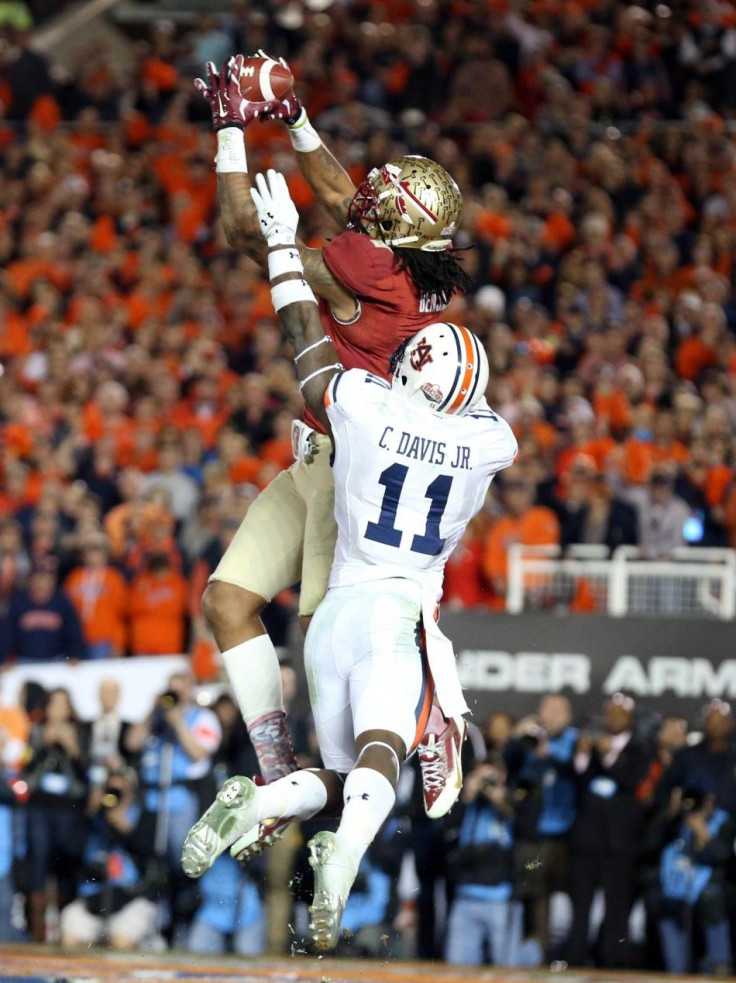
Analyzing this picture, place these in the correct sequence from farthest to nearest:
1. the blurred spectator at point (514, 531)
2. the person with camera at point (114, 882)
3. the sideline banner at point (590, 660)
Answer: the blurred spectator at point (514, 531) < the sideline banner at point (590, 660) < the person with camera at point (114, 882)

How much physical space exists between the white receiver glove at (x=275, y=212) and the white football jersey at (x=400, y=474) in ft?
2.01

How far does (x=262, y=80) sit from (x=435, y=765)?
2682 mm

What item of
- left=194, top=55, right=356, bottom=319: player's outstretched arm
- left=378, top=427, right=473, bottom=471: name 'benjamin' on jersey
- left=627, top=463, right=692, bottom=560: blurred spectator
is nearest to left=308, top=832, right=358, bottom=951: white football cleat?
left=378, top=427, right=473, bottom=471: name 'benjamin' on jersey

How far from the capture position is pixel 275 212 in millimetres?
6902

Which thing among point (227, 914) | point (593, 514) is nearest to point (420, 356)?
point (227, 914)

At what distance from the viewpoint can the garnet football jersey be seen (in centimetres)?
694

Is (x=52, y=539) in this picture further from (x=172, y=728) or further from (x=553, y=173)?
(x=553, y=173)

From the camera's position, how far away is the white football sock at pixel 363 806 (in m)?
6.24

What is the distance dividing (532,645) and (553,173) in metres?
6.38

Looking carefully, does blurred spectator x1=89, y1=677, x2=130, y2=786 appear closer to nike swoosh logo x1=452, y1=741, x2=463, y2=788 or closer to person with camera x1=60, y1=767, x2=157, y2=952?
person with camera x1=60, y1=767, x2=157, y2=952

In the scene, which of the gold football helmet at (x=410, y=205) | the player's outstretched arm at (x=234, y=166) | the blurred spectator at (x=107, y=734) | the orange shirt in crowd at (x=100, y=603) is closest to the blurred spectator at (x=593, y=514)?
the orange shirt in crowd at (x=100, y=603)

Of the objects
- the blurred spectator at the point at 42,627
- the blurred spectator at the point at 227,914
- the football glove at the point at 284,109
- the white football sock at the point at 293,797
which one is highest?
the football glove at the point at 284,109

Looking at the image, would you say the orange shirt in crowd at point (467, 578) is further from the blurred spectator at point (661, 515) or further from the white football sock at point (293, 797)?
the white football sock at point (293, 797)

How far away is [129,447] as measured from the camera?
13.9m
